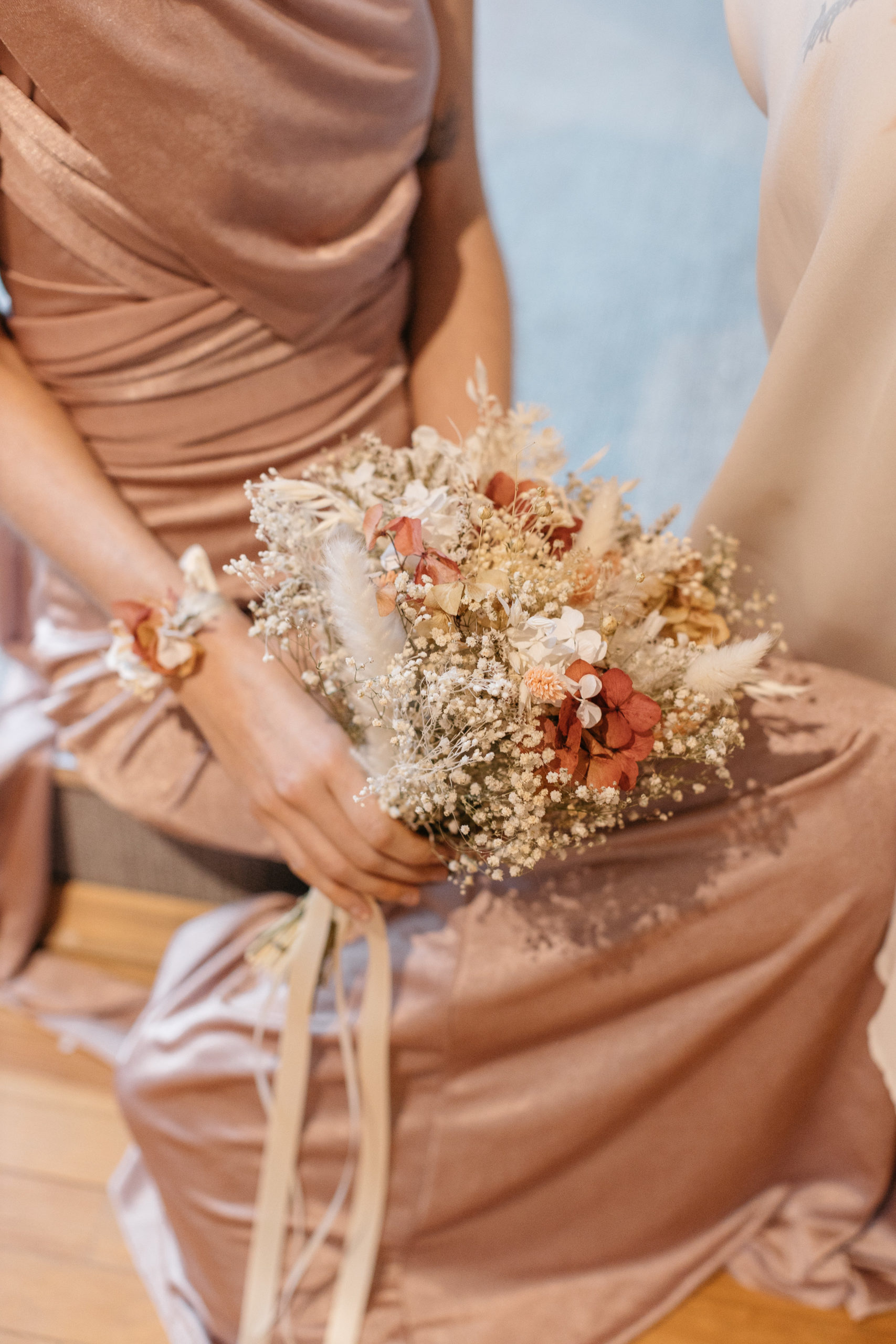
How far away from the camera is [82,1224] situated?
3.60ft

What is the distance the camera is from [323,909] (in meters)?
0.88

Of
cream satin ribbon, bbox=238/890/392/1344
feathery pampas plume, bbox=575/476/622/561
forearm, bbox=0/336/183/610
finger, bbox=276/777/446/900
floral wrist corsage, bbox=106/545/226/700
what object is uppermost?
feathery pampas plume, bbox=575/476/622/561

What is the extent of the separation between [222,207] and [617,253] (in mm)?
1680

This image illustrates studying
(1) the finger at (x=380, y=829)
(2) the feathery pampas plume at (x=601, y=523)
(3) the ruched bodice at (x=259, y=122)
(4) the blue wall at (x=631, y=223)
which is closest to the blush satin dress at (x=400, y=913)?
(3) the ruched bodice at (x=259, y=122)

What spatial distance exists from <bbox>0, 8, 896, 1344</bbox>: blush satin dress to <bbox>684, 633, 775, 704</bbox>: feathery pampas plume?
0.59 ft

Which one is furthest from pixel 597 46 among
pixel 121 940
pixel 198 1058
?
pixel 198 1058

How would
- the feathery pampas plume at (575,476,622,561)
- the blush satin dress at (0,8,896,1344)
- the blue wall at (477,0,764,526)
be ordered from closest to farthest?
the feathery pampas plume at (575,476,622,561), the blush satin dress at (0,8,896,1344), the blue wall at (477,0,764,526)

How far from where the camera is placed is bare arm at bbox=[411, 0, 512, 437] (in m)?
1.08

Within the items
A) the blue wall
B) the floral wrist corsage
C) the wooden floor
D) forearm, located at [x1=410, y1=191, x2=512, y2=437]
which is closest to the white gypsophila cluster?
the floral wrist corsage

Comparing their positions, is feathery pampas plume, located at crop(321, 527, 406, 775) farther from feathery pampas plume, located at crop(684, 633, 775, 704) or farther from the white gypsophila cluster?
feathery pampas plume, located at crop(684, 633, 775, 704)

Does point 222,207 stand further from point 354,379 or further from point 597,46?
point 597,46

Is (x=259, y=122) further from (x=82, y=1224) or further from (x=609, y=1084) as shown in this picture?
(x=82, y=1224)

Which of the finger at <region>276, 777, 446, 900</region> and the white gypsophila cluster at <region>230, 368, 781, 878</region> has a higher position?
the white gypsophila cluster at <region>230, 368, 781, 878</region>

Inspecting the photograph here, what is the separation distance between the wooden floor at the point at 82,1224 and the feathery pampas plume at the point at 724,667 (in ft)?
2.48
